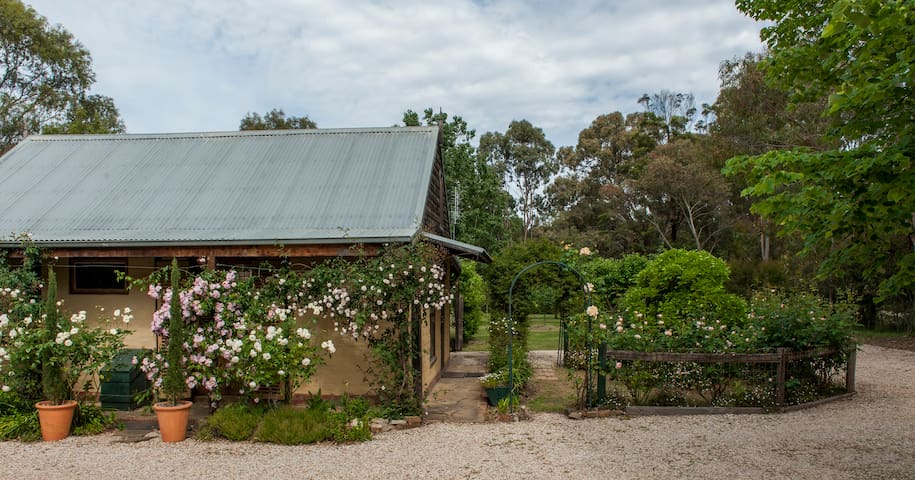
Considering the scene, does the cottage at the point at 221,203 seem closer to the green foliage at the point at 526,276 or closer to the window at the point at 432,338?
the window at the point at 432,338

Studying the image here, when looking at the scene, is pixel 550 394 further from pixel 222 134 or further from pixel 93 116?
pixel 93 116

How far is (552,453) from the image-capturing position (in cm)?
625

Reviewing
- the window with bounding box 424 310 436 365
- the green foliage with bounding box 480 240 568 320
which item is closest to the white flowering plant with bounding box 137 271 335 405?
the window with bounding box 424 310 436 365

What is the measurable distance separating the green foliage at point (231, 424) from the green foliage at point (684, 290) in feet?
23.0

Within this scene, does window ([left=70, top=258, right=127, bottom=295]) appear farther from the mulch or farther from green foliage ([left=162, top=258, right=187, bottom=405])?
the mulch

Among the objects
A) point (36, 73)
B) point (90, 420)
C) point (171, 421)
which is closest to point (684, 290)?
point (171, 421)

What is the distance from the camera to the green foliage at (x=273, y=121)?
124ft

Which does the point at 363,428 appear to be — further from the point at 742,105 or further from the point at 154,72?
the point at 742,105

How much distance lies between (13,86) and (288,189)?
25.7m

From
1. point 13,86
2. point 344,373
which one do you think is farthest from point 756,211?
point 13,86

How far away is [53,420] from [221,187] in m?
4.48

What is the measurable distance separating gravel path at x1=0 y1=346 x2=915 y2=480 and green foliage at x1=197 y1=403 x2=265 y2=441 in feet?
0.49

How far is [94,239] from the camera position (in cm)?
819

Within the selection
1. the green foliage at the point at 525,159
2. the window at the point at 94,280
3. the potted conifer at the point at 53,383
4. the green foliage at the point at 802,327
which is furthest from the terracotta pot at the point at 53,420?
the green foliage at the point at 525,159
